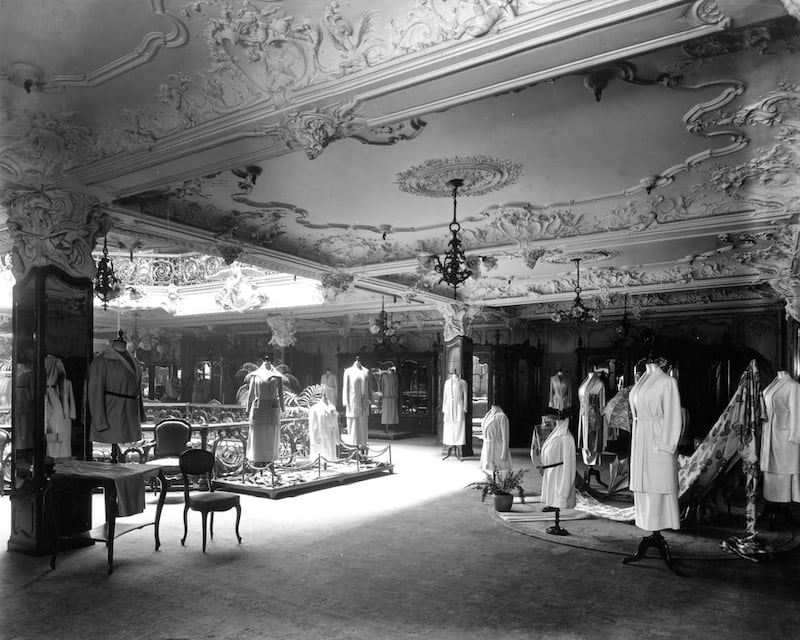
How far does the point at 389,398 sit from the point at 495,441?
9.13 metres

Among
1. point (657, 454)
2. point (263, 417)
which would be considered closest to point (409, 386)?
point (263, 417)

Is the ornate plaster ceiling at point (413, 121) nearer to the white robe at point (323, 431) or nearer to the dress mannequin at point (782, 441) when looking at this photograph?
the dress mannequin at point (782, 441)

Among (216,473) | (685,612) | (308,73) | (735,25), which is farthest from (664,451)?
(216,473)

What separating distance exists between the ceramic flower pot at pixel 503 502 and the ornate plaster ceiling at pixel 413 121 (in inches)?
127

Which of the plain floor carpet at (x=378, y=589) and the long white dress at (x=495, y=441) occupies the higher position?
the long white dress at (x=495, y=441)

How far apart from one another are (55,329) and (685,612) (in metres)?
5.82

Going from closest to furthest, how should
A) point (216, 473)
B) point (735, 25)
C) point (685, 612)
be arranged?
point (735, 25) → point (685, 612) → point (216, 473)

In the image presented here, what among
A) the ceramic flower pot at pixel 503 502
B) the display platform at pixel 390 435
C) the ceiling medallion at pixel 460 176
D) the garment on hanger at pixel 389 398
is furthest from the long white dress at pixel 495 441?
the garment on hanger at pixel 389 398

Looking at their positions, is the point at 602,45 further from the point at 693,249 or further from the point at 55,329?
the point at 693,249

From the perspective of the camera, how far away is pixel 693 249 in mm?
9102

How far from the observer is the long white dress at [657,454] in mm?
5531

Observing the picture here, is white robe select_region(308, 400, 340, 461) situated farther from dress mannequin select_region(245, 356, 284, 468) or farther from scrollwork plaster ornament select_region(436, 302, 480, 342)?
scrollwork plaster ornament select_region(436, 302, 480, 342)

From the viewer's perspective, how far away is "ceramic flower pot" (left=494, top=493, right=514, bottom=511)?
7.92 m

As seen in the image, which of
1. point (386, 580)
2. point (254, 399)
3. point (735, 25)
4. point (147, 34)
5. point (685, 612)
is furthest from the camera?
point (254, 399)
